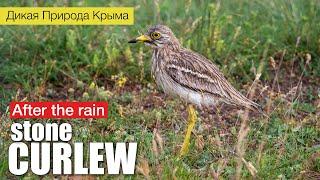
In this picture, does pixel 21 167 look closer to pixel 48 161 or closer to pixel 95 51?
pixel 48 161

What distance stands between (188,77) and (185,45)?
62.1 inches

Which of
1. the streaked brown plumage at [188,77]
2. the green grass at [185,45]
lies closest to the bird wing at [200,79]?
the streaked brown plumage at [188,77]

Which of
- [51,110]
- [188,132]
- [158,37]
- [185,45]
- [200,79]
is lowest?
[188,132]

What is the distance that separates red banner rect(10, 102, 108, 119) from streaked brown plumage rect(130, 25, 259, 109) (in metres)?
0.66

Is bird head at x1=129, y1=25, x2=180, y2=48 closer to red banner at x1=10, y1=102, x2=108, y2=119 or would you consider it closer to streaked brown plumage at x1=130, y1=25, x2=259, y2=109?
streaked brown plumage at x1=130, y1=25, x2=259, y2=109

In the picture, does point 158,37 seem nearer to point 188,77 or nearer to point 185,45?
point 188,77

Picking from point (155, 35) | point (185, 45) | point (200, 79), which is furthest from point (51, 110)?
point (185, 45)

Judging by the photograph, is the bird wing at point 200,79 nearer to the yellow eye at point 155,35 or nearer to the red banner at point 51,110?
the yellow eye at point 155,35

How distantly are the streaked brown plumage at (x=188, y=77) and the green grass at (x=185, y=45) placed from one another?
30 cm

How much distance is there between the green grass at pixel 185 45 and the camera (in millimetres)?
7340

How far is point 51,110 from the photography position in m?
7.26

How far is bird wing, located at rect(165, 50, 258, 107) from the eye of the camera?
7207mm

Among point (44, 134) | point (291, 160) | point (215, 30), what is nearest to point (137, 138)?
point (44, 134)

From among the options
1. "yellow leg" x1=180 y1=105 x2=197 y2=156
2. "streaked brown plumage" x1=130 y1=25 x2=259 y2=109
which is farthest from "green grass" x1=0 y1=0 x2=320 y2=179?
"streaked brown plumage" x1=130 y1=25 x2=259 y2=109
